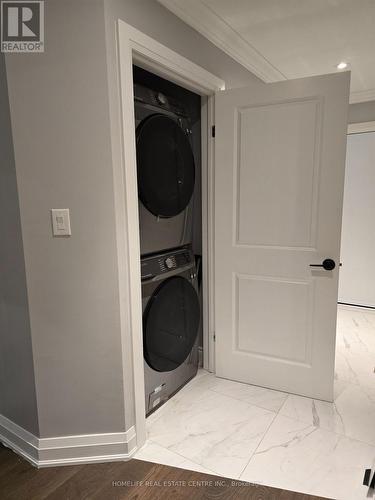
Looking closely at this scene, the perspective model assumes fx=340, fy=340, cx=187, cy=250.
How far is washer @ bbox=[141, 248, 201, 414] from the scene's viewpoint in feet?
6.40

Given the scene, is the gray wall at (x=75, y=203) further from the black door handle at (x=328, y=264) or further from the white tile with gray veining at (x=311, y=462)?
the black door handle at (x=328, y=264)

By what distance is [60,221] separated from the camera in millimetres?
1519

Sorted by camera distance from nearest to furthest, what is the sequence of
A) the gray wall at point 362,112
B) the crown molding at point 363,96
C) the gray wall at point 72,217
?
the gray wall at point 72,217 → the crown molding at point 363,96 → the gray wall at point 362,112

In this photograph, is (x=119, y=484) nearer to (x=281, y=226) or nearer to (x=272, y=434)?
(x=272, y=434)

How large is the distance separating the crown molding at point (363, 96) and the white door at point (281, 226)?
1.88m

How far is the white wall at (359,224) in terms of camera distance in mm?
3646

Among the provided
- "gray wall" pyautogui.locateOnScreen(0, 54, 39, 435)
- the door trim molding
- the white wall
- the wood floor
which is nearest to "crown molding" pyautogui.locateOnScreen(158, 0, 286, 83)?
"gray wall" pyautogui.locateOnScreen(0, 54, 39, 435)

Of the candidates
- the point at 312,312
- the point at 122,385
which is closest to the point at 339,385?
the point at 312,312

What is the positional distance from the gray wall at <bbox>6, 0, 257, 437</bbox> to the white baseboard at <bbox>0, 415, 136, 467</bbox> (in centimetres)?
4

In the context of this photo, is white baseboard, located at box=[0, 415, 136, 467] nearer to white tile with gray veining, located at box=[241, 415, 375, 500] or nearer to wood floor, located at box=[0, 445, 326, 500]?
wood floor, located at box=[0, 445, 326, 500]

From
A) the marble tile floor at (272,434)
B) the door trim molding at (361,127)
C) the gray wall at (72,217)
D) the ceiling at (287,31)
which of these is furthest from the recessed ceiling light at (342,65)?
the marble tile floor at (272,434)

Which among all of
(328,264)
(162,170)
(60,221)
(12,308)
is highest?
(162,170)

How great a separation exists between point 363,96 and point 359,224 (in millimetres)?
1318

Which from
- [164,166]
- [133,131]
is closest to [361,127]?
[164,166]
